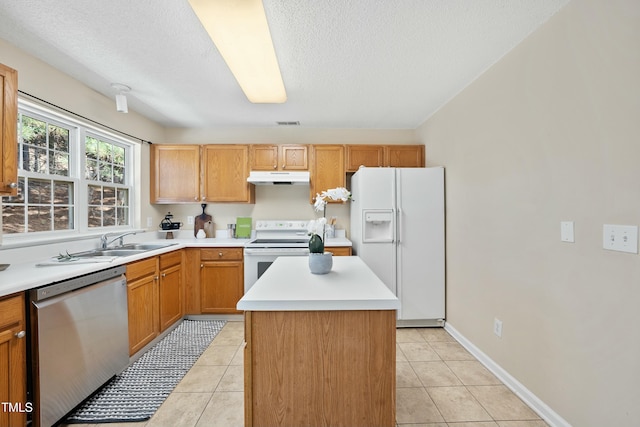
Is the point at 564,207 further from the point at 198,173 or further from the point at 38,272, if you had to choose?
the point at 198,173

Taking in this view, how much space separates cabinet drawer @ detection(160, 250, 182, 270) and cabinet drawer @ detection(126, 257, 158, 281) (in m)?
0.12

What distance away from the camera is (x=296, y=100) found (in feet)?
9.27

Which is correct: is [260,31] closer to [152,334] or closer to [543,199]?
[543,199]

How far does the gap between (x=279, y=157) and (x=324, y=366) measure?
276 centimetres

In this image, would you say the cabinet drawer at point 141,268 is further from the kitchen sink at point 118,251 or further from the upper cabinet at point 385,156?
Answer: the upper cabinet at point 385,156

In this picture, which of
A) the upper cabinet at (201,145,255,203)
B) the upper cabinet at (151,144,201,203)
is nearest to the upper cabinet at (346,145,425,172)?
the upper cabinet at (201,145,255,203)

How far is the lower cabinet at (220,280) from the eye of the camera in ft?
10.4

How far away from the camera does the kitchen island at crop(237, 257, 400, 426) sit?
118 centimetres

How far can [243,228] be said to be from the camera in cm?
373

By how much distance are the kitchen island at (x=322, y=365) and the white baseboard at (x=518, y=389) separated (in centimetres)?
116

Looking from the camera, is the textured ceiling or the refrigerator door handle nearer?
the textured ceiling

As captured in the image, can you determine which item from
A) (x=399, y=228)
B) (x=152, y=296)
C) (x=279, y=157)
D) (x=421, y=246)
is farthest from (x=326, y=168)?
(x=152, y=296)

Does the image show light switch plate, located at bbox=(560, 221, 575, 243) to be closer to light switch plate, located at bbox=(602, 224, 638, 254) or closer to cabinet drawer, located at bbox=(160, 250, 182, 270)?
light switch plate, located at bbox=(602, 224, 638, 254)

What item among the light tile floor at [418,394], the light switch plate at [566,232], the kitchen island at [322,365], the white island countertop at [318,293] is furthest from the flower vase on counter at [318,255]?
the light switch plate at [566,232]
